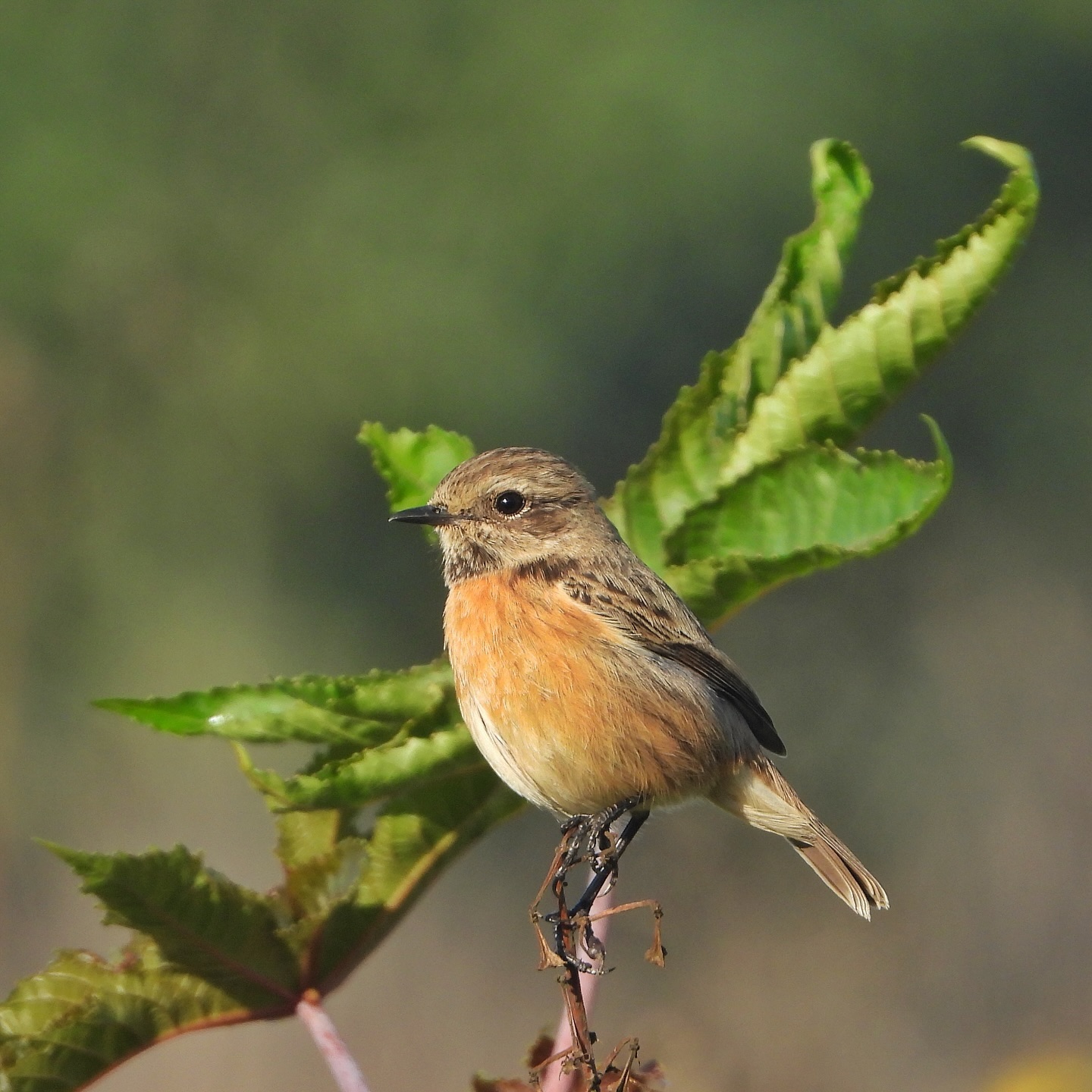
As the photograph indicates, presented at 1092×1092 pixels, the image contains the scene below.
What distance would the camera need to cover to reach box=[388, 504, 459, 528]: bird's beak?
3.37 metres

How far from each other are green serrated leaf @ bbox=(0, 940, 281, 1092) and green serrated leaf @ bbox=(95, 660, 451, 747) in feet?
1.40

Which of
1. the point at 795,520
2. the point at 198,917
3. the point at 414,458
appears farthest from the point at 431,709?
the point at 414,458

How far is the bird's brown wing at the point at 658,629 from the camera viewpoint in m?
3.50

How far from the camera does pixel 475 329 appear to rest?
14.5m

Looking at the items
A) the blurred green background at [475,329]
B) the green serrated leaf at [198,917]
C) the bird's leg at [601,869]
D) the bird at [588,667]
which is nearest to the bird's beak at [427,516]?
the bird at [588,667]

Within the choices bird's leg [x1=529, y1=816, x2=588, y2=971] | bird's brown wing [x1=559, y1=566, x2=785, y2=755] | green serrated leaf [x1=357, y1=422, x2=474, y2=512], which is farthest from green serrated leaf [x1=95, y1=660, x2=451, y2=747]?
bird's brown wing [x1=559, y1=566, x2=785, y2=755]

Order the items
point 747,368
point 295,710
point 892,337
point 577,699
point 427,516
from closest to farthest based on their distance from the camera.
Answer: point 295,710
point 892,337
point 747,368
point 577,699
point 427,516

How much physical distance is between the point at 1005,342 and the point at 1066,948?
23.1 feet

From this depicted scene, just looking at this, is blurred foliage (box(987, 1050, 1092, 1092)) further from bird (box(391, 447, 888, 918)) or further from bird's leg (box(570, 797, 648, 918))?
bird's leg (box(570, 797, 648, 918))

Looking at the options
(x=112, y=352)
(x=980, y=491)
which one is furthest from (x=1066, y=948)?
(x=112, y=352)

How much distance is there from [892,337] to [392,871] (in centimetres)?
123

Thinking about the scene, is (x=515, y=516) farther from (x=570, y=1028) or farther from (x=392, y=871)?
(x=570, y=1028)

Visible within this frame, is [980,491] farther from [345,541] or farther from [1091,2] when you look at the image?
[345,541]

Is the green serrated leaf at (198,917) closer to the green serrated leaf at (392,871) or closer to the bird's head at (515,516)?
the green serrated leaf at (392,871)
